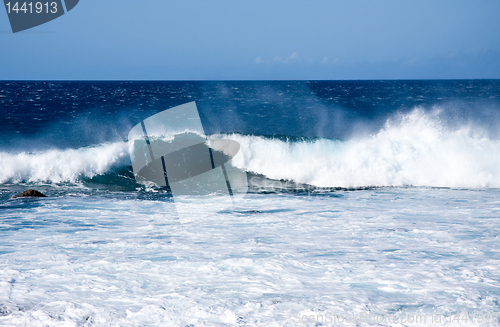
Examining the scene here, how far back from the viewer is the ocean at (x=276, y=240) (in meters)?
4.12

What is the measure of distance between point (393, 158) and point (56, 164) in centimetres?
1185

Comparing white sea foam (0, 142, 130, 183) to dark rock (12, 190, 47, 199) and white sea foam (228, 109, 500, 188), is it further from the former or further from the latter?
white sea foam (228, 109, 500, 188)

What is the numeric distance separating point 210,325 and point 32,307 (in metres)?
1.91

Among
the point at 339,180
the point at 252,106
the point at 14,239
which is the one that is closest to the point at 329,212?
the point at 339,180

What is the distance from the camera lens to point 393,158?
13.8 metres

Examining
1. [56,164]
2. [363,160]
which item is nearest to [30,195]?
[56,164]

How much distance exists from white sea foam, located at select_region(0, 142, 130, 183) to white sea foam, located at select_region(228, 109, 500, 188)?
5.13 m

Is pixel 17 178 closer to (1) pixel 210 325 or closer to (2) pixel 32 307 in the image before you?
(2) pixel 32 307

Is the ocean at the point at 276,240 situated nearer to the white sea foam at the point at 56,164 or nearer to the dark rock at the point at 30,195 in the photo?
the white sea foam at the point at 56,164

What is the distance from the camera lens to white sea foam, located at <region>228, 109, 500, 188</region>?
12.8 meters

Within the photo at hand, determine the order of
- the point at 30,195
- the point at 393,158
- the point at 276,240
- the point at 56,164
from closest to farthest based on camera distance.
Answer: the point at 276,240, the point at 30,195, the point at 56,164, the point at 393,158

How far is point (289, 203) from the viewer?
9883mm

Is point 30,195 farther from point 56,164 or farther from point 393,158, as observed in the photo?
point 393,158

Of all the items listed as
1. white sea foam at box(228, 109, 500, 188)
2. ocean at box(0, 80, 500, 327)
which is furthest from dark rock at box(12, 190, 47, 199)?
white sea foam at box(228, 109, 500, 188)
